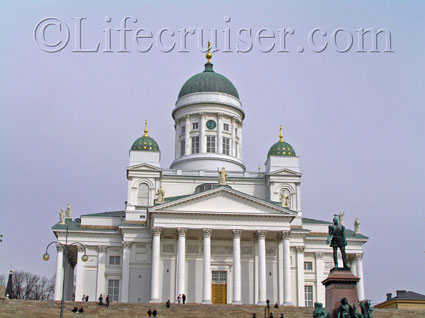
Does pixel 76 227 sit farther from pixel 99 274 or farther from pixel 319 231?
pixel 319 231

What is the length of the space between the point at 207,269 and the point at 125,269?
8.58 meters

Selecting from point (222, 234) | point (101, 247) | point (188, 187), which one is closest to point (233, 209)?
point (222, 234)

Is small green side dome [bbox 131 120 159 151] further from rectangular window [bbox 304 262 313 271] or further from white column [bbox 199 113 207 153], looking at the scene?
rectangular window [bbox 304 262 313 271]

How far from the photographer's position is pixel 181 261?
169 ft

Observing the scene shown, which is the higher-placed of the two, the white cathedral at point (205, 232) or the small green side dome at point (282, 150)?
the small green side dome at point (282, 150)

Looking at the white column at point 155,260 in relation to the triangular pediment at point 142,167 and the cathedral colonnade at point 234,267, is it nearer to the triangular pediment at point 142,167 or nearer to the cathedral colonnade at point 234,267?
the cathedral colonnade at point 234,267

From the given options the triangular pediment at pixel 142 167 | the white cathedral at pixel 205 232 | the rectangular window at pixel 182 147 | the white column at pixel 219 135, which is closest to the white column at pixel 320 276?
the white cathedral at pixel 205 232

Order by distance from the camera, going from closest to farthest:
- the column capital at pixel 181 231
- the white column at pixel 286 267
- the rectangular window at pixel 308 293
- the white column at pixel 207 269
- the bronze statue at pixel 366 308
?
1. the bronze statue at pixel 366 308
2. the white column at pixel 207 269
3. the white column at pixel 286 267
4. the column capital at pixel 181 231
5. the rectangular window at pixel 308 293

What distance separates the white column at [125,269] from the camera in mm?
55772

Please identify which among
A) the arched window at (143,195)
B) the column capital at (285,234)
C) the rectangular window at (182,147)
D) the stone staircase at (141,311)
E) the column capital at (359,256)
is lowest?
the stone staircase at (141,311)

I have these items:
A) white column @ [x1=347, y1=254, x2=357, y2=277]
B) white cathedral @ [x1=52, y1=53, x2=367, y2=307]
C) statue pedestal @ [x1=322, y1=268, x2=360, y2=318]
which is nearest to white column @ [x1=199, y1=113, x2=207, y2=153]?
white cathedral @ [x1=52, y1=53, x2=367, y2=307]

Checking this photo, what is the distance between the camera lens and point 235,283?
5122 cm

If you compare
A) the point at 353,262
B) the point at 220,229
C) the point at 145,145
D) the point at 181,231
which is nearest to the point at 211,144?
the point at 145,145

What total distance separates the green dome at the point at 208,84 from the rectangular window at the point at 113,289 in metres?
21.8
